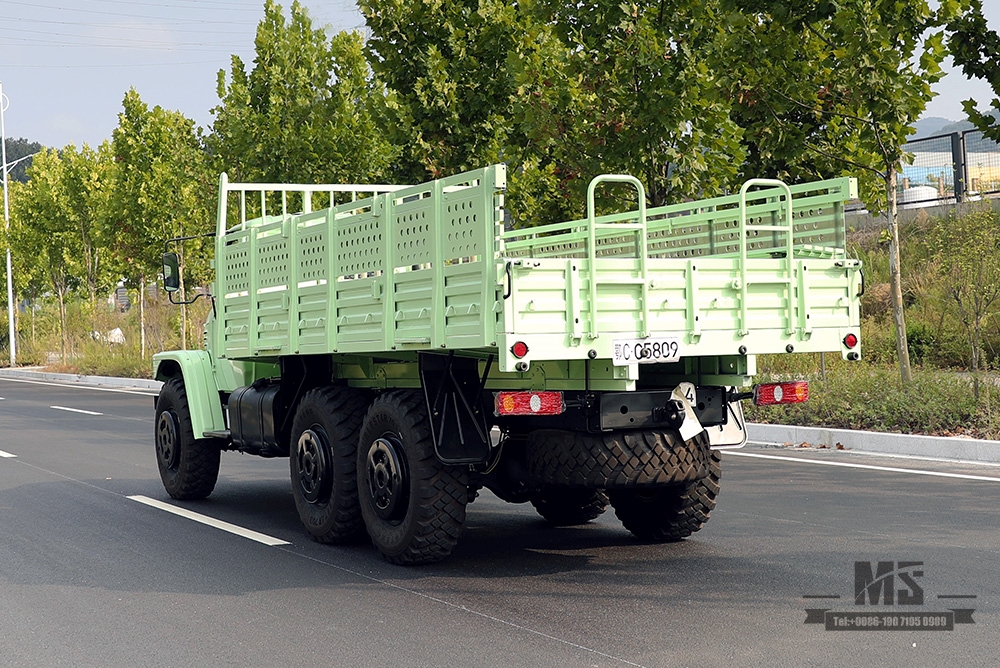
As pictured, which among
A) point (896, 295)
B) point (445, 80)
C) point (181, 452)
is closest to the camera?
point (181, 452)

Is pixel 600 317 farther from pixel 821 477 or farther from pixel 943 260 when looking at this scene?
pixel 943 260

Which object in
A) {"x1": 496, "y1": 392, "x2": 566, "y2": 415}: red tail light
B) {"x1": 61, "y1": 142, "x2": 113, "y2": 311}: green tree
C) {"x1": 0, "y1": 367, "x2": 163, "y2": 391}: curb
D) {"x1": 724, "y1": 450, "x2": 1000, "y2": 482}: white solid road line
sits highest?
{"x1": 61, "y1": 142, "x2": 113, "y2": 311}: green tree

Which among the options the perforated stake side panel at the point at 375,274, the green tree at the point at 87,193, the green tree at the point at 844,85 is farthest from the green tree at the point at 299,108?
the perforated stake side panel at the point at 375,274

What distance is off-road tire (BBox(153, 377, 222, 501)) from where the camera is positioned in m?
10.6

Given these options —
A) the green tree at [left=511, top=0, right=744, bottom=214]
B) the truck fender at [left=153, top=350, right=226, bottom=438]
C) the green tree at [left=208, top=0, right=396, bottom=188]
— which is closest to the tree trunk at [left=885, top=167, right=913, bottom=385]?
the green tree at [left=511, top=0, right=744, bottom=214]

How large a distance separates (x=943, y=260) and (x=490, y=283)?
11.5 metres

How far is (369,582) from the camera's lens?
726cm

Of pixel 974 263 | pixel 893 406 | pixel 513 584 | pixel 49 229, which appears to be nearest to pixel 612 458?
pixel 513 584

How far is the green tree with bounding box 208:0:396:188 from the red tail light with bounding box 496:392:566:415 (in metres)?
17.0

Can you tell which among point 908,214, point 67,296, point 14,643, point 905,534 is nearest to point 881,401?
point 905,534

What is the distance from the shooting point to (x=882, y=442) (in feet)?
42.9

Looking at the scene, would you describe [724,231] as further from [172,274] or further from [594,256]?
[172,274]

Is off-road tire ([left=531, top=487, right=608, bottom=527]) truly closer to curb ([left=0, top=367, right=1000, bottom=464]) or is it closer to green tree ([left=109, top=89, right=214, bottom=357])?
curb ([left=0, top=367, right=1000, bottom=464])

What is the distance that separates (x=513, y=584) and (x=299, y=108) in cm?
1950
